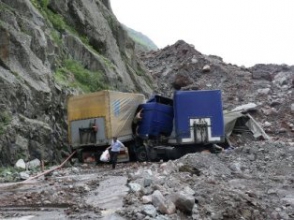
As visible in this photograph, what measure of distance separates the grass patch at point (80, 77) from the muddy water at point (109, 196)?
36.2ft

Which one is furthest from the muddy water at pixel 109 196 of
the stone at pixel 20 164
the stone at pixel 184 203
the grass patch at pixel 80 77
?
the grass patch at pixel 80 77

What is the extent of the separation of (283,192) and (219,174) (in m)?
1.92

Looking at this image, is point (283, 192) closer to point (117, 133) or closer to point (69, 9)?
point (117, 133)

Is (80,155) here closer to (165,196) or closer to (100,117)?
(100,117)

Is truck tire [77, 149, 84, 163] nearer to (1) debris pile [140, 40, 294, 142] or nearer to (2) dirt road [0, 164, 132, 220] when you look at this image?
(2) dirt road [0, 164, 132, 220]

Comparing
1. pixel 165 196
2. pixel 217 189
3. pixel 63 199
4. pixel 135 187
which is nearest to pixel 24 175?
pixel 63 199

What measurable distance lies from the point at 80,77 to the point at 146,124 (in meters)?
6.28

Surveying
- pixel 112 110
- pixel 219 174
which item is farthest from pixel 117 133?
pixel 219 174

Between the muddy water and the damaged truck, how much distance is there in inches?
241

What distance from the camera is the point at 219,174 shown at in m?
12.5

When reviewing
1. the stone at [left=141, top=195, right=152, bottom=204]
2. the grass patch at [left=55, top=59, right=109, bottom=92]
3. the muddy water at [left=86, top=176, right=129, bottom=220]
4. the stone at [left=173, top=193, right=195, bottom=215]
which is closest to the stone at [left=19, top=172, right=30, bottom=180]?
the muddy water at [left=86, top=176, right=129, bottom=220]

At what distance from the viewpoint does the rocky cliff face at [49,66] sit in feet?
52.2

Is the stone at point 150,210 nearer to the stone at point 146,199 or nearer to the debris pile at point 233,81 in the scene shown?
the stone at point 146,199

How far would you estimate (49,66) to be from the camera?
20.3m
